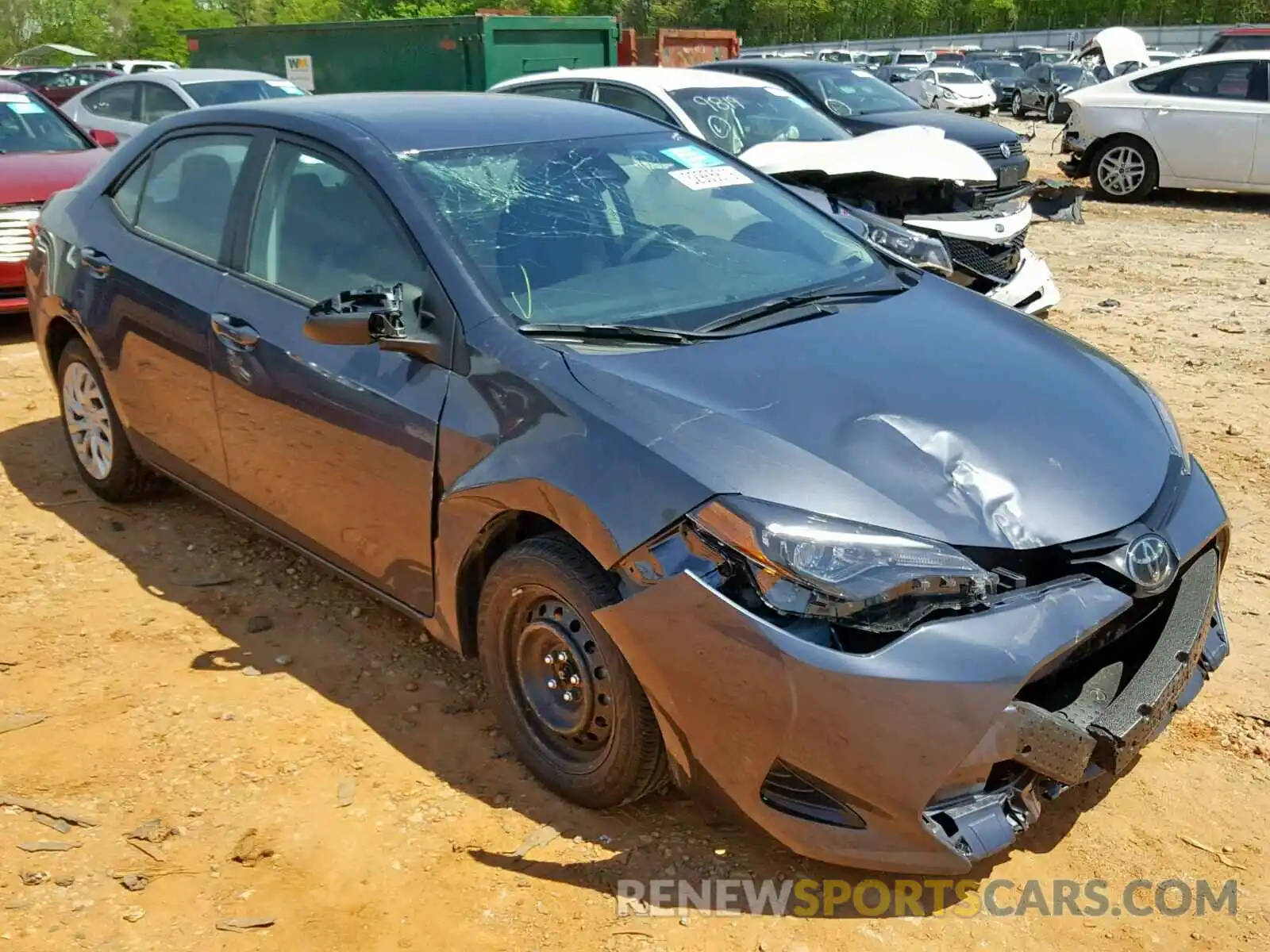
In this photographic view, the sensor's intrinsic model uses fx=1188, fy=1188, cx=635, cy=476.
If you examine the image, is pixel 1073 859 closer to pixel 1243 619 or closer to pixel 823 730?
pixel 823 730

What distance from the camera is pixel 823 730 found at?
2391mm

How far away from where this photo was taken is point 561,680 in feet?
9.73

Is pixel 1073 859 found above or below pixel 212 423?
below

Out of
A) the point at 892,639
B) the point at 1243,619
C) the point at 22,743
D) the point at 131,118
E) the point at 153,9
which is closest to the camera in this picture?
the point at 892,639

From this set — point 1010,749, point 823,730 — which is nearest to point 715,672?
point 823,730

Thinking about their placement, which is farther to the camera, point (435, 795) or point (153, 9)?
point (153, 9)

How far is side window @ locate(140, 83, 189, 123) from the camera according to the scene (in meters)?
12.0

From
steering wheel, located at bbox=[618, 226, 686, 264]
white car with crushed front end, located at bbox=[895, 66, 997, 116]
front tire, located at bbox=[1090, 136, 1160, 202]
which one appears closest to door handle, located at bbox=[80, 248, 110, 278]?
steering wheel, located at bbox=[618, 226, 686, 264]

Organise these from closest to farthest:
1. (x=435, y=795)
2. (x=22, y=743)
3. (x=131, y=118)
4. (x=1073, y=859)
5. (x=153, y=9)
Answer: (x=1073, y=859) → (x=435, y=795) → (x=22, y=743) → (x=131, y=118) → (x=153, y=9)

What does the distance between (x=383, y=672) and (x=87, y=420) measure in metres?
2.09

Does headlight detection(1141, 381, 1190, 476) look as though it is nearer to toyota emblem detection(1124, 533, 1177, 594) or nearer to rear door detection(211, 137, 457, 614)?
toyota emblem detection(1124, 533, 1177, 594)

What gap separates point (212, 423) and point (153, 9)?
43.2 m

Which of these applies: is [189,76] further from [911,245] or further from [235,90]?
[911,245]

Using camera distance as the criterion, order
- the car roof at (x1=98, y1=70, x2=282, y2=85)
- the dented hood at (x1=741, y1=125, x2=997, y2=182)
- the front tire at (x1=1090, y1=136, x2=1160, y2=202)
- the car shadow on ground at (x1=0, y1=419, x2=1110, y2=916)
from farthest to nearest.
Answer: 1. the front tire at (x1=1090, y1=136, x2=1160, y2=202)
2. the car roof at (x1=98, y1=70, x2=282, y2=85)
3. the dented hood at (x1=741, y1=125, x2=997, y2=182)
4. the car shadow on ground at (x1=0, y1=419, x2=1110, y2=916)
